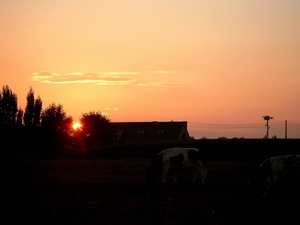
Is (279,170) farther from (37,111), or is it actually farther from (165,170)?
(37,111)

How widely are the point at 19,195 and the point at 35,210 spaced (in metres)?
3.97

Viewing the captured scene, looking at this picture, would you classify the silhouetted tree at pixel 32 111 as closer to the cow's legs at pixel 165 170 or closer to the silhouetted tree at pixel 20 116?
the silhouetted tree at pixel 20 116

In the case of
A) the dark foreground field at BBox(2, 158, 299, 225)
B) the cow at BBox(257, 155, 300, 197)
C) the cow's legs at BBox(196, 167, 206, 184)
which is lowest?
the dark foreground field at BBox(2, 158, 299, 225)

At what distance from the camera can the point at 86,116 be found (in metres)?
106

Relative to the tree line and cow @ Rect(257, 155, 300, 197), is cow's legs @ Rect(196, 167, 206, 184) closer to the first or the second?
cow @ Rect(257, 155, 300, 197)

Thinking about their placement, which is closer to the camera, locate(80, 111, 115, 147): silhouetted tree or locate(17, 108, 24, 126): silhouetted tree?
locate(17, 108, 24, 126): silhouetted tree

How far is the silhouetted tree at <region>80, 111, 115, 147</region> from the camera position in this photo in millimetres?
102256

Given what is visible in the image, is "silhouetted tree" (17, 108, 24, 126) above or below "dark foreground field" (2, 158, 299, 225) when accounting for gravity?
above

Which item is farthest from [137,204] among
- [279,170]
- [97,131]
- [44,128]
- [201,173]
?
[97,131]

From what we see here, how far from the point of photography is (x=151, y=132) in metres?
115

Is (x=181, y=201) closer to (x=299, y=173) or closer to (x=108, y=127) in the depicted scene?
(x=299, y=173)

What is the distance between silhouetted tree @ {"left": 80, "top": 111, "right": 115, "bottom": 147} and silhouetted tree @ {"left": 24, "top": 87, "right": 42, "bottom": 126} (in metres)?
20.3

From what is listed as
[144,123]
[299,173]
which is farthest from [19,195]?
[144,123]

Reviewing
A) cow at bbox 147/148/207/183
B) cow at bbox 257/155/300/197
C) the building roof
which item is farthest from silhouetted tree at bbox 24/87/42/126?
cow at bbox 257/155/300/197
